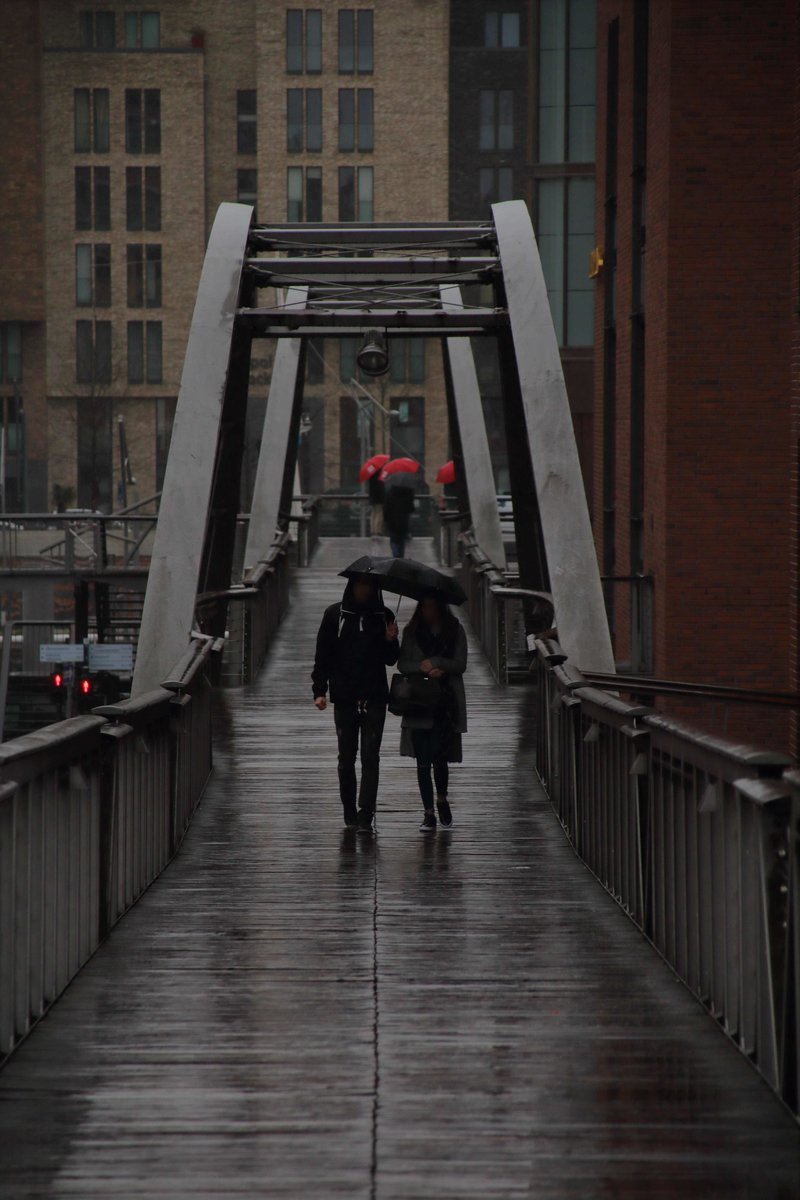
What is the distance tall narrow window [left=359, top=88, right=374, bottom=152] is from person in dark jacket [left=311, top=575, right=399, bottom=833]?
276 feet

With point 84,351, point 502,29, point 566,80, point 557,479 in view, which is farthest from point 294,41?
point 557,479

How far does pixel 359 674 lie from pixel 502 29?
281 ft

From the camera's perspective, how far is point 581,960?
24.5ft

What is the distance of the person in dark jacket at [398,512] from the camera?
3077 centimetres

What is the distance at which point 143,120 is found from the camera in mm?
92562

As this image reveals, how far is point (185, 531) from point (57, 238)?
81884mm

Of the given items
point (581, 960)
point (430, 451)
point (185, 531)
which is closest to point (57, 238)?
point (430, 451)

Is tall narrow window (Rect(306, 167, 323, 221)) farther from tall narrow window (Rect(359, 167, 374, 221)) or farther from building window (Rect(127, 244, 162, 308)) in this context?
building window (Rect(127, 244, 162, 308))

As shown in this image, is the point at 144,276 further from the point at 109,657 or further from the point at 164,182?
the point at 109,657

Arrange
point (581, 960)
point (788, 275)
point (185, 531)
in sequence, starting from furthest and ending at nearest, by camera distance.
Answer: point (788, 275)
point (185, 531)
point (581, 960)

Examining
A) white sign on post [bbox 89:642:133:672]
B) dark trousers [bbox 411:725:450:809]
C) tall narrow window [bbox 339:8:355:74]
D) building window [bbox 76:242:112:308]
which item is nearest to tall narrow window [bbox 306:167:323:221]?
tall narrow window [bbox 339:8:355:74]

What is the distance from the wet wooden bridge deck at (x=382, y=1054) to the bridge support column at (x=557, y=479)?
195 inches

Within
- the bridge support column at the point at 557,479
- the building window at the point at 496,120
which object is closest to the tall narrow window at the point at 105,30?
the building window at the point at 496,120

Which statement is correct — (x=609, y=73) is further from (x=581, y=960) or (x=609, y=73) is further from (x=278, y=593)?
(x=581, y=960)
